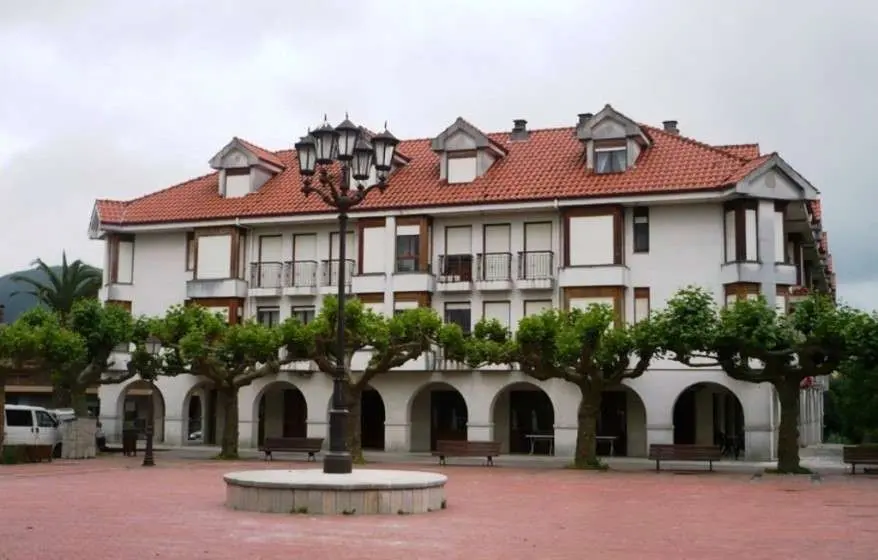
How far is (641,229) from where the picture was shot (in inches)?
1559

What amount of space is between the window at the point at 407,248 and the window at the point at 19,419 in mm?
14388

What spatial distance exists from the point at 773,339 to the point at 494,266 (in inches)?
514

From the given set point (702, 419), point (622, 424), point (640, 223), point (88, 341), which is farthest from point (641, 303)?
point (88, 341)

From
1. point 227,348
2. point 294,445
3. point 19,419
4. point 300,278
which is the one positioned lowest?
point 294,445

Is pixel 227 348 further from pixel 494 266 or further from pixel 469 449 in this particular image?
pixel 494 266

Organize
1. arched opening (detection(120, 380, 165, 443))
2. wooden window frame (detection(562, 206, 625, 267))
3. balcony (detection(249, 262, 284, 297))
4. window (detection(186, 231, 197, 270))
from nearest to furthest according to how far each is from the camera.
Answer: wooden window frame (detection(562, 206, 625, 267)) < balcony (detection(249, 262, 284, 297)) < window (detection(186, 231, 197, 270)) < arched opening (detection(120, 380, 165, 443))

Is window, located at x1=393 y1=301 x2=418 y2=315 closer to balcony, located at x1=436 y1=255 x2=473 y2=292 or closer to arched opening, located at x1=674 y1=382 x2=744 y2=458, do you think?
balcony, located at x1=436 y1=255 x2=473 y2=292

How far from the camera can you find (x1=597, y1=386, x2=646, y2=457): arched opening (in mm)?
40875

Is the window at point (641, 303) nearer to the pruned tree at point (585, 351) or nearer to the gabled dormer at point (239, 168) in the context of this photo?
the pruned tree at point (585, 351)

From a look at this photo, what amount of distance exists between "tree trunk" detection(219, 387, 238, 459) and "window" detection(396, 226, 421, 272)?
27.6 ft

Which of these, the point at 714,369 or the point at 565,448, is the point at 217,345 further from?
the point at 714,369

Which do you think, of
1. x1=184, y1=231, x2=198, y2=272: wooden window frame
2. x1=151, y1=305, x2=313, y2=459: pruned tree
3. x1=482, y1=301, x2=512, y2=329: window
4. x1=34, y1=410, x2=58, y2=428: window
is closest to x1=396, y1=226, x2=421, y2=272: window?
x1=482, y1=301, x2=512, y2=329: window

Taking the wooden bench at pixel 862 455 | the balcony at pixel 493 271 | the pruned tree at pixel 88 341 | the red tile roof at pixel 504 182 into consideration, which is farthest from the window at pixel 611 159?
the pruned tree at pixel 88 341

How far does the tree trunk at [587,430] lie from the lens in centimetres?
3272
